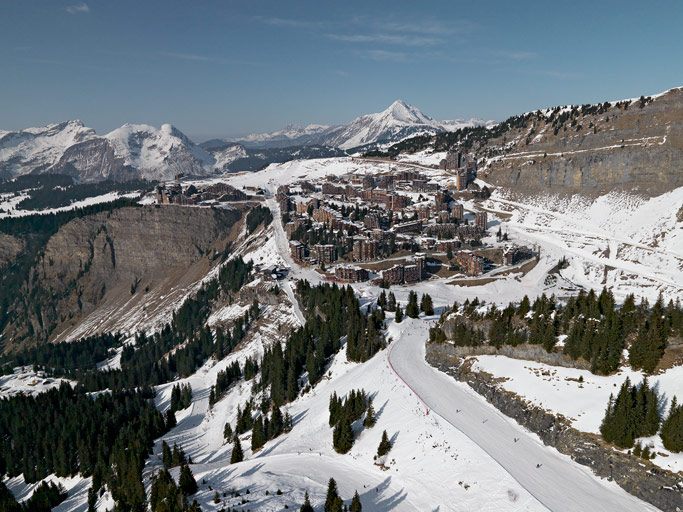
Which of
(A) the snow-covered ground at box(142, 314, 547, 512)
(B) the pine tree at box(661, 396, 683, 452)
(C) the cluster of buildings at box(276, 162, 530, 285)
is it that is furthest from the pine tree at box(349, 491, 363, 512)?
(C) the cluster of buildings at box(276, 162, 530, 285)

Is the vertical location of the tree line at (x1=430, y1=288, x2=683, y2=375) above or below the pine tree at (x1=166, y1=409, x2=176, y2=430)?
above

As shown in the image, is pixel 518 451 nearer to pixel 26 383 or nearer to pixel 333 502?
pixel 333 502

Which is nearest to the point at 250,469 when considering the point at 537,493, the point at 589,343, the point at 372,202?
the point at 537,493

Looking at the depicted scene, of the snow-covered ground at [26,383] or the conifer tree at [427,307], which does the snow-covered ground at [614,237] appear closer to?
the conifer tree at [427,307]

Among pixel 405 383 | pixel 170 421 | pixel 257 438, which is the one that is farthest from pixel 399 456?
pixel 170 421

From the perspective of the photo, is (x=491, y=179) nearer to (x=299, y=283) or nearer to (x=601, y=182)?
(x=601, y=182)

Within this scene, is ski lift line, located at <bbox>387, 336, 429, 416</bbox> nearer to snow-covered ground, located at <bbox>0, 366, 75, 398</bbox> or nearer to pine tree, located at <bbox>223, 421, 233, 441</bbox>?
pine tree, located at <bbox>223, 421, 233, 441</bbox>
